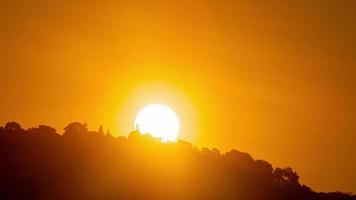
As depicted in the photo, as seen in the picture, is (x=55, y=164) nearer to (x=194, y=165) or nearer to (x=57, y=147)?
(x=57, y=147)

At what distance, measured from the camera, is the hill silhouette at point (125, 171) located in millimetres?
155625

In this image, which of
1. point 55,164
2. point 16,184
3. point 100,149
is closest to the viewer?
point 16,184

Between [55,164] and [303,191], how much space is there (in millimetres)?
51443

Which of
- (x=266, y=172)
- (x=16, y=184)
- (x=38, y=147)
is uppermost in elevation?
(x=266, y=172)

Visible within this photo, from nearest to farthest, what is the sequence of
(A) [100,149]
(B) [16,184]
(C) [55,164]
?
(B) [16,184]
(C) [55,164]
(A) [100,149]

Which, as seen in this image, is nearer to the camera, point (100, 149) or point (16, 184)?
point (16, 184)

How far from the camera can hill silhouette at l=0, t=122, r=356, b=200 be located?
156m

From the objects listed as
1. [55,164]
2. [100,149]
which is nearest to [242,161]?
[100,149]

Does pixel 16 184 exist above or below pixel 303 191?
below

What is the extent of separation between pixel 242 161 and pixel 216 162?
6.05 metres

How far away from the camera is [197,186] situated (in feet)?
557

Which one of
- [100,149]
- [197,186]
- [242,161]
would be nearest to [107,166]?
[100,149]

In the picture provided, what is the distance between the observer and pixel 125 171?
16612cm

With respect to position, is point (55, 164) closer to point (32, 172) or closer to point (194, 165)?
point (32, 172)
